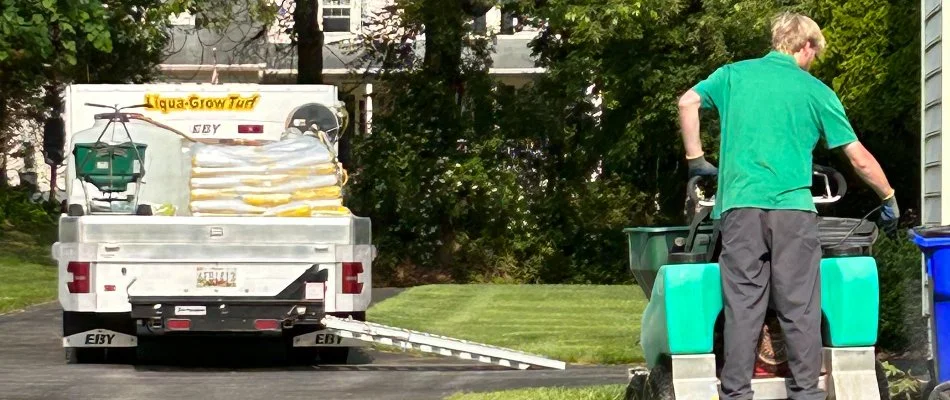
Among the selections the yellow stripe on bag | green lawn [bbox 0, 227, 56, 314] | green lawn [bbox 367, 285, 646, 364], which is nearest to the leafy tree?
green lawn [bbox 367, 285, 646, 364]

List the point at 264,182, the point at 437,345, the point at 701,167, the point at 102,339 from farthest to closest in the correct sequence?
the point at 102,339 → the point at 264,182 → the point at 437,345 → the point at 701,167

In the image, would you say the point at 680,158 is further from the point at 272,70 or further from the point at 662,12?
the point at 272,70

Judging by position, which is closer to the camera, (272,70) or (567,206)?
(567,206)

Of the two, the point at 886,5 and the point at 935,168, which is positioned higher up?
the point at 886,5

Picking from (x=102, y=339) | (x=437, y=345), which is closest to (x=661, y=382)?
(x=437, y=345)

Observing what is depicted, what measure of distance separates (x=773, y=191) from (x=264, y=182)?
6871mm

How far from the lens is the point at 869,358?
666cm

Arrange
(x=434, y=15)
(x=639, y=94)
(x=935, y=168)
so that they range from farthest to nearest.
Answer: (x=434, y=15) → (x=639, y=94) → (x=935, y=168)

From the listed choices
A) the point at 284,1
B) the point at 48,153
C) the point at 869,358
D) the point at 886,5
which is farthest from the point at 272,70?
the point at 869,358

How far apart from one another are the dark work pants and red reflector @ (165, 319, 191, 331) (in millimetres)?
6471

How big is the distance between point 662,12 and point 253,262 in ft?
40.2

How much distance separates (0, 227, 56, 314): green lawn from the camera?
817 inches

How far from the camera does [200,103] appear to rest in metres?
15.0

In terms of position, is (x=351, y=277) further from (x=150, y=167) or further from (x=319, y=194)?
(x=150, y=167)
